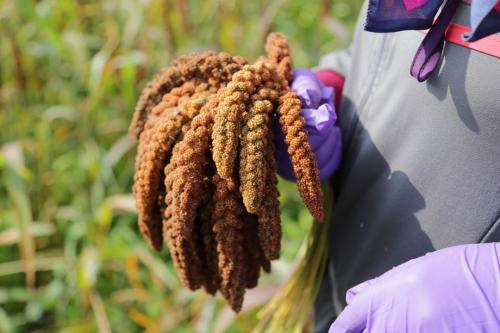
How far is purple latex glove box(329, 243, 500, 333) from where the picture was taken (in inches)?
17.3

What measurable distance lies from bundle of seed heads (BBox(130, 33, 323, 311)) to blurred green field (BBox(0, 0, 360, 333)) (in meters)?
0.69

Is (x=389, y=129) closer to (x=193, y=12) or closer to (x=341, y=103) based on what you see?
(x=341, y=103)

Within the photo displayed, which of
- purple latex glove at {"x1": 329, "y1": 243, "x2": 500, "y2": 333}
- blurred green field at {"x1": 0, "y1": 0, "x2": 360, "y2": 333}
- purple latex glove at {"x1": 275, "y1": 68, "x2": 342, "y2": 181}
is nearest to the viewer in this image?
purple latex glove at {"x1": 329, "y1": 243, "x2": 500, "y2": 333}

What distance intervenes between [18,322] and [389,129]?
1.30 m

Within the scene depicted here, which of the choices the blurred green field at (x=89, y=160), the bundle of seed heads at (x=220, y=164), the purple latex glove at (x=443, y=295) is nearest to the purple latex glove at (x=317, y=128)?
the bundle of seed heads at (x=220, y=164)

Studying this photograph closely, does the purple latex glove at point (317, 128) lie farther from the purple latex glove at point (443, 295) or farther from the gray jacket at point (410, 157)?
the purple latex glove at point (443, 295)

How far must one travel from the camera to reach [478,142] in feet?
1.63

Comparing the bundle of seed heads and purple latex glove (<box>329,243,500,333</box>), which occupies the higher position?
the bundle of seed heads

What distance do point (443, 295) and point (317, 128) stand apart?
0.79 ft

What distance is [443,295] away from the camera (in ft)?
1.49

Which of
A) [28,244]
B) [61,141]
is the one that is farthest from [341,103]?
[61,141]

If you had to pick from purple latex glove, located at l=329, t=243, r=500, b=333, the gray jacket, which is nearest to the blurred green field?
the gray jacket

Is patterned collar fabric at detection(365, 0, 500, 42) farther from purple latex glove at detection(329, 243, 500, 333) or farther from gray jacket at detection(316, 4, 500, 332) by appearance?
purple latex glove at detection(329, 243, 500, 333)

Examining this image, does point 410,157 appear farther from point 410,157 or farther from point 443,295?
point 443,295
